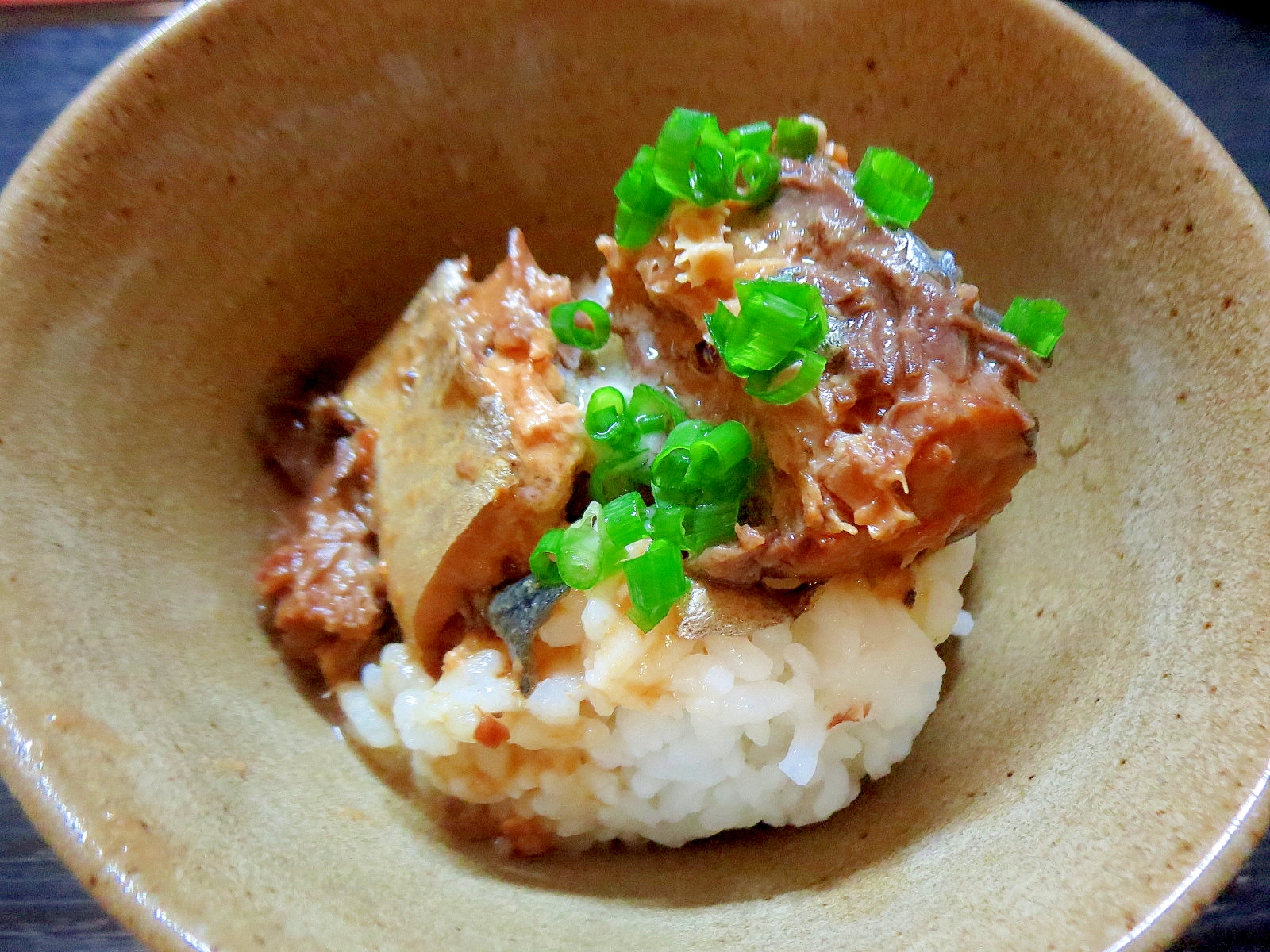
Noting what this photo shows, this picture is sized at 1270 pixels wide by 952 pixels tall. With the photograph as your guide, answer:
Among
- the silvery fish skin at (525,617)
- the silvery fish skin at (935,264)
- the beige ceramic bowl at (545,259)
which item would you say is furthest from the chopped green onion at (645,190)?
the silvery fish skin at (525,617)

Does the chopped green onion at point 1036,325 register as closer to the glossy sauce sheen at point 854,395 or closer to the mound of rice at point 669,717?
the glossy sauce sheen at point 854,395

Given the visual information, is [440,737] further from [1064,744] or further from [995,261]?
[995,261]

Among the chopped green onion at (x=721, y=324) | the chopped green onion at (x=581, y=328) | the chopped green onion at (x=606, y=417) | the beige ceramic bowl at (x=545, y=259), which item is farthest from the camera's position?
the chopped green onion at (x=581, y=328)

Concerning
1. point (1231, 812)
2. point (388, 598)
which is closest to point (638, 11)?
point (388, 598)

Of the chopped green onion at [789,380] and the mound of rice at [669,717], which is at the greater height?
the chopped green onion at [789,380]

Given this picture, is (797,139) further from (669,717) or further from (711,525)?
(669,717)

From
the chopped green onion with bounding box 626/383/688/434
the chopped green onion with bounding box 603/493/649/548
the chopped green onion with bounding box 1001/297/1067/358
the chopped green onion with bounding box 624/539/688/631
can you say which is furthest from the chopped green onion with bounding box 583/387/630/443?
the chopped green onion with bounding box 1001/297/1067/358
